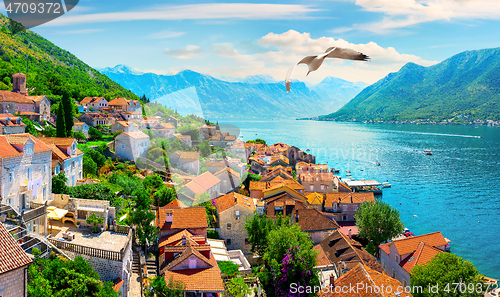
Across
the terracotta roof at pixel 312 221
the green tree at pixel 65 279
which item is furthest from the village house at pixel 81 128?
the green tree at pixel 65 279

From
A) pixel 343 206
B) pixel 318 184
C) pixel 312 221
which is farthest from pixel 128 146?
pixel 318 184

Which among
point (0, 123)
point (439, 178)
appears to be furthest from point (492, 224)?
point (0, 123)

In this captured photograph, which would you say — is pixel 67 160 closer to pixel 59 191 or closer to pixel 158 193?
pixel 59 191

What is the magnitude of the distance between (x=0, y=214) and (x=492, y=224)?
49.7 m

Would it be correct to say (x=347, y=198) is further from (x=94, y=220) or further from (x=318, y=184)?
(x=94, y=220)

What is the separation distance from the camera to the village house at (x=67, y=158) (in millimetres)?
22719

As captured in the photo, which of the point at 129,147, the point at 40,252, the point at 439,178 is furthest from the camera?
the point at 439,178

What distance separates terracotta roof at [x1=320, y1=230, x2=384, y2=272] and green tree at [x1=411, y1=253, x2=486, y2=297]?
612 centimetres

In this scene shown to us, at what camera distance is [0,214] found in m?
13.9

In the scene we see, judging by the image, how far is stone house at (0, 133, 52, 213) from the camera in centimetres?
1573

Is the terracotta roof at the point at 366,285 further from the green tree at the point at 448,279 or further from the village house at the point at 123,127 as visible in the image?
the village house at the point at 123,127

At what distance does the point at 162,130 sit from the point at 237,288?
114 feet

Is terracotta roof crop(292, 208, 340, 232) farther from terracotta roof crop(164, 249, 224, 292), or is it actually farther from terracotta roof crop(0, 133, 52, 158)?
terracotta roof crop(0, 133, 52, 158)

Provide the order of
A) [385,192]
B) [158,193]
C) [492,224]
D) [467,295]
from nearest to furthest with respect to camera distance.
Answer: [467,295] < [158,193] < [492,224] < [385,192]
